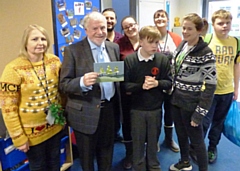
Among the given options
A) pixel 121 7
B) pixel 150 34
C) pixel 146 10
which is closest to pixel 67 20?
pixel 150 34

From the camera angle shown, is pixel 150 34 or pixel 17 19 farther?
pixel 17 19

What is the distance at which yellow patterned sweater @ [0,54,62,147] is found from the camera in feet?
4.40

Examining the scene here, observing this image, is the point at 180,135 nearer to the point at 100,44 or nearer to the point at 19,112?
the point at 100,44

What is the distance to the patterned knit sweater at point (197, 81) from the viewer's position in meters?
1.57

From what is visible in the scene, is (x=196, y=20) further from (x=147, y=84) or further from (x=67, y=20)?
(x=67, y=20)

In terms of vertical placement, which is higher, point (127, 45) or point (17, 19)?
point (17, 19)

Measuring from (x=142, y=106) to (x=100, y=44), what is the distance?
0.56 metres

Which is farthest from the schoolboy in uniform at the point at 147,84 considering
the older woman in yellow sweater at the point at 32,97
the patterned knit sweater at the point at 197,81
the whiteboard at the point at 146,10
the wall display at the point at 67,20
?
the whiteboard at the point at 146,10

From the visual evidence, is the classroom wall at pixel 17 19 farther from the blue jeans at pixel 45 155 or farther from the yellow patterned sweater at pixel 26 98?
the blue jeans at pixel 45 155

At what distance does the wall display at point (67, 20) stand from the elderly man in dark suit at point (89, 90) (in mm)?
591

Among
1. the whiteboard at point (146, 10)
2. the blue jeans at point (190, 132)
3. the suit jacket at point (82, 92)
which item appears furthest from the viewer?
the whiteboard at point (146, 10)

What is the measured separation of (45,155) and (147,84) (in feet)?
2.78

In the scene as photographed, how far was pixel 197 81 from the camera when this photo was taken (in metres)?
1.62

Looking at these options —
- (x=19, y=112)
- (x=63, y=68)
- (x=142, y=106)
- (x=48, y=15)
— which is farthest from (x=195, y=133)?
(x=48, y=15)
